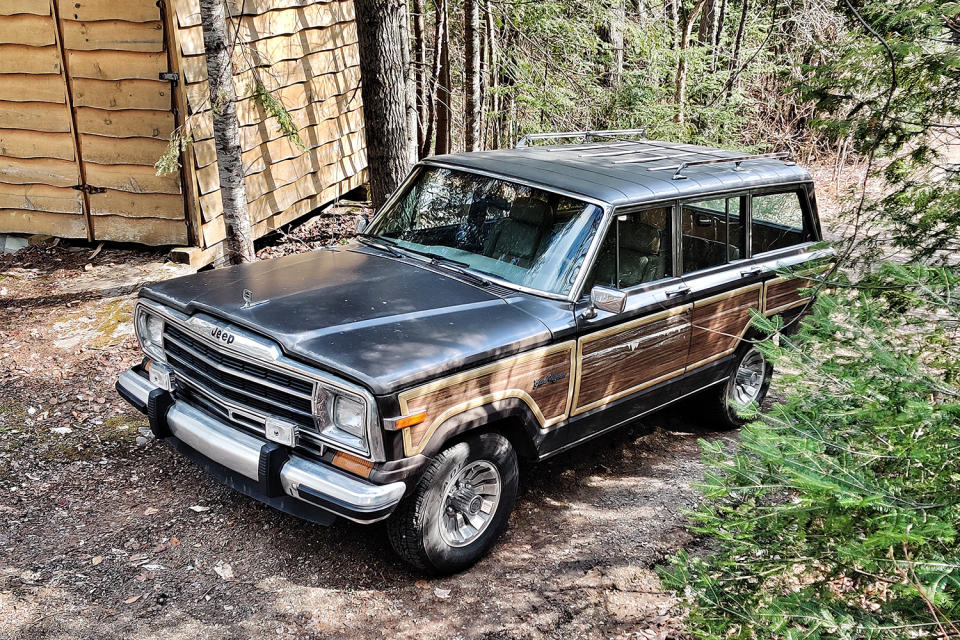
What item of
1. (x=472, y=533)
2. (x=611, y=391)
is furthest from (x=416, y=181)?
(x=472, y=533)

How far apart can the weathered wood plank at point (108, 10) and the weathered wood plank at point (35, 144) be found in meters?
1.18

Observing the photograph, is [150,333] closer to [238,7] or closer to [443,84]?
[238,7]

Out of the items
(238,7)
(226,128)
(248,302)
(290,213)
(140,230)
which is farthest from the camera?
(290,213)

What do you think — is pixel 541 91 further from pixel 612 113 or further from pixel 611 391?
pixel 611 391

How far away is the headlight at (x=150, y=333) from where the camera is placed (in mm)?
4488

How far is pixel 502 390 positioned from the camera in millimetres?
3992

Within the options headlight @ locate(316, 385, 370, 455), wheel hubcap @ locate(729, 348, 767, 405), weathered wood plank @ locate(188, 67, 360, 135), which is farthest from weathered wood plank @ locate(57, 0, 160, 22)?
wheel hubcap @ locate(729, 348, 767, 405)

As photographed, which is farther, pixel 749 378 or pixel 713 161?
pixel 749 378

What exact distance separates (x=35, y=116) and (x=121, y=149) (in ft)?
3.19

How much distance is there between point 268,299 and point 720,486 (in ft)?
8.20

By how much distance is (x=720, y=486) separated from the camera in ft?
8.82

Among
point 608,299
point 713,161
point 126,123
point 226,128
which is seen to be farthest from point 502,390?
point 126,123

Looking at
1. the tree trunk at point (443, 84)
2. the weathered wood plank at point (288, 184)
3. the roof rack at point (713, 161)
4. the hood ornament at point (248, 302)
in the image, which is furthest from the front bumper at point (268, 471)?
the tree trunk at point (443, 84)

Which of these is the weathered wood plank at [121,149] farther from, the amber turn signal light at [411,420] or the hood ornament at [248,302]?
the amber turn signal light at [411,420]
